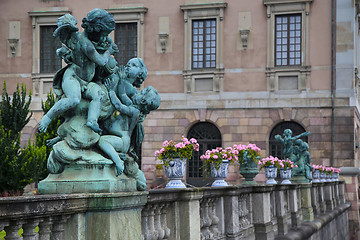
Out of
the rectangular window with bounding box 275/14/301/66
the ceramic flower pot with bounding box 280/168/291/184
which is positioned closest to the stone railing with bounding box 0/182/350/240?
the ceramic flower pot with bounding box 280/168/291/184

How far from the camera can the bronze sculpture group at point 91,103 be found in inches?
218

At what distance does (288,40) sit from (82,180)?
991 inches

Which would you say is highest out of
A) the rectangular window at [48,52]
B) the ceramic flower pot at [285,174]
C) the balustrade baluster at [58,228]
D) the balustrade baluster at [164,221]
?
the rectangular window at [48,52]

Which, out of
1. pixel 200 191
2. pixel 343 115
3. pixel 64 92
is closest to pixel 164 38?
pixel 343 115

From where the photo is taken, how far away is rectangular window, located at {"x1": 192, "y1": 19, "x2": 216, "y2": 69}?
99.7ft

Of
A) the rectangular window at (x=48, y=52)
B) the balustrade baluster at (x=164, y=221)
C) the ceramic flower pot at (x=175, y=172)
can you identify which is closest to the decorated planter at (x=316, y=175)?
the ceramic flower pot at (x=175, y=172)

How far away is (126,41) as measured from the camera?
1227 inches

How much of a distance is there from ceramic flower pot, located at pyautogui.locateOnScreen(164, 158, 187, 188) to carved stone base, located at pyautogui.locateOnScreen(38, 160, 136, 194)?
5.38m

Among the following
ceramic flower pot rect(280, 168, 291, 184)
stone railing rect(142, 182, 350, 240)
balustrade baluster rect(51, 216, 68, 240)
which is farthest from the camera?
ceramic flower pot rect(280, 168, 291, 184)

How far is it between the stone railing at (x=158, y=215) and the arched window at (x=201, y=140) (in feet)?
49.6

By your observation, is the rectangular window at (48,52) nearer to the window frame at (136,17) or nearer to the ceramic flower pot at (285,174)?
the window frame at (136,17)

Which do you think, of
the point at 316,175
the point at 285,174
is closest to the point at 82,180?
the point at 285,174

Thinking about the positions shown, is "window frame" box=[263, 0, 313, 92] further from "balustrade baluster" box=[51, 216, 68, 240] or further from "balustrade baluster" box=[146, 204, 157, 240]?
"balustrade baluster" box=[51, 216, 68, 240]

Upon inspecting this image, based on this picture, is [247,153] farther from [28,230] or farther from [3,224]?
[3,224]
